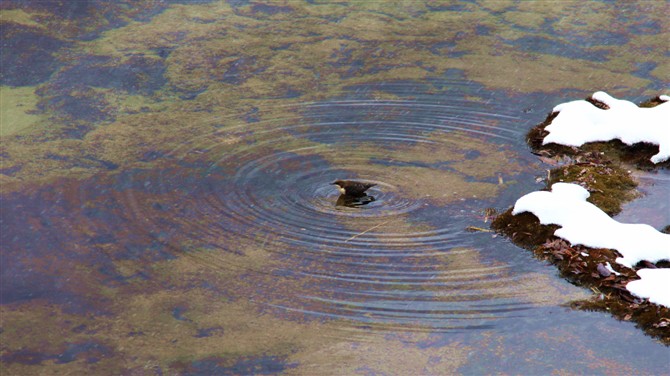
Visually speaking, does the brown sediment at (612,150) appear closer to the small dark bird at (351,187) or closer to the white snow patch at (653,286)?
the small dark bird at (351,187)

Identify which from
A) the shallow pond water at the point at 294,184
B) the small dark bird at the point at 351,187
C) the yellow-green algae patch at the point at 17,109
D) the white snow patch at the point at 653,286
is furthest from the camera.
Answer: the yellow-green algae patch at the point at 17,109

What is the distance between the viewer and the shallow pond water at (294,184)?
446cm

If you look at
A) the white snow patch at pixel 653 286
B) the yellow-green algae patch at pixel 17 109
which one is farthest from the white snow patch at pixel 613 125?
the yellow-green algae patch at pixel 17 109

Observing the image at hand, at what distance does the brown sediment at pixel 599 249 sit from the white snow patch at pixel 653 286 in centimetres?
3

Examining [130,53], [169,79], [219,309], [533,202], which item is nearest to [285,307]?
[219,309]

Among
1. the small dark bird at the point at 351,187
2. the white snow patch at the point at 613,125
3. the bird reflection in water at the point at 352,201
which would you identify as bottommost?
the bird reflection in water at the point at 352,201

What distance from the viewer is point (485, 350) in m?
4.33

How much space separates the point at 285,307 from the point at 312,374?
A: 626 millimetres

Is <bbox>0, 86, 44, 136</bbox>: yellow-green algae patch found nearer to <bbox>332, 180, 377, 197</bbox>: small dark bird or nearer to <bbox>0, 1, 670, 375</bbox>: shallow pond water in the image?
<bbox>0, 1, 670, 375</bbox>: shallow pond water

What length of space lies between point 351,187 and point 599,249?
1.64 meters

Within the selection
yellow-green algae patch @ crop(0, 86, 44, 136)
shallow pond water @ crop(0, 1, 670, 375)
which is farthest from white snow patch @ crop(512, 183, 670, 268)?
yellow-green algae patch @ crop(0, 86, 44, 136)

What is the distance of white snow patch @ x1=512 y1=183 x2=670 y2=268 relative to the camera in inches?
195

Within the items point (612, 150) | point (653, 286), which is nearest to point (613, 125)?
point (612, 150)

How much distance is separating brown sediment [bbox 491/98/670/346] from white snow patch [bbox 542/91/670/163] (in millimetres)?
58
